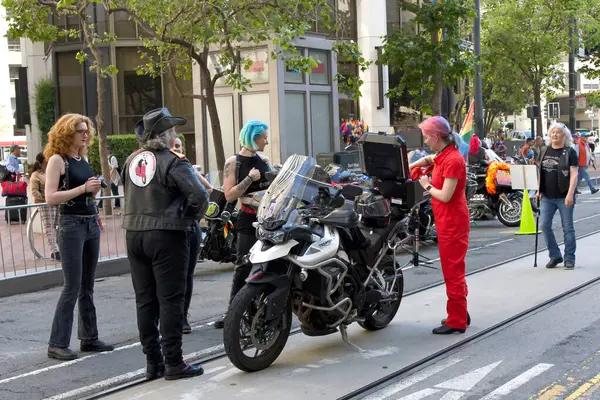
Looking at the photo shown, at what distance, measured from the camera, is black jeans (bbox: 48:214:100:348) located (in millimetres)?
6531

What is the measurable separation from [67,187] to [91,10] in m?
24.9

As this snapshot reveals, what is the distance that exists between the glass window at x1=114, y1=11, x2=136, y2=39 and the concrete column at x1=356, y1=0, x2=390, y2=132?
885 cm

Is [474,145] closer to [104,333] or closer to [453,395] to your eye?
[104,333]

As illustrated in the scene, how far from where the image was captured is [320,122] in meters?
22.3

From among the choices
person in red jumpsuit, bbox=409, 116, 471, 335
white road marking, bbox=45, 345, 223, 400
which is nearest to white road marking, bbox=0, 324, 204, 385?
white road marking, bbox=45, 345, 223, 400

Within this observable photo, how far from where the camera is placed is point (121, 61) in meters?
31.0

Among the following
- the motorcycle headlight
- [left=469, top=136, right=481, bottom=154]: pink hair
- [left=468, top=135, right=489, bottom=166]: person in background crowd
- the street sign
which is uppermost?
the street sign

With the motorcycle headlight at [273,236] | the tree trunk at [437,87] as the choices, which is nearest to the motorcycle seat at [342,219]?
the motorcycle headlight at [273,236]


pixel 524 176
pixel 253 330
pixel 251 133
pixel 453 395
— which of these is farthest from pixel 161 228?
pixel 524 176

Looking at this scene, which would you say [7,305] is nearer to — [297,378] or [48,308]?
[48,308]

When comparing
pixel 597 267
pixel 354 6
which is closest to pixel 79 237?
pixel 597 267

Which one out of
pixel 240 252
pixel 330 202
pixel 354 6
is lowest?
→ pixel 240 252

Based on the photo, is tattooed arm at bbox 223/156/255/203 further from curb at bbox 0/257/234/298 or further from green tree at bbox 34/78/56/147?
green tree at bbox 34/78/56/147

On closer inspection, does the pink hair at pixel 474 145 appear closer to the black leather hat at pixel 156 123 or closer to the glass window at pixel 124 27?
the black leather hat at pixel 156 123
